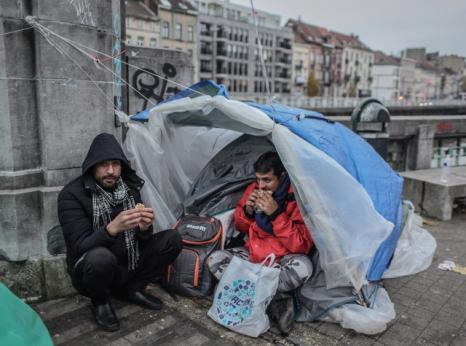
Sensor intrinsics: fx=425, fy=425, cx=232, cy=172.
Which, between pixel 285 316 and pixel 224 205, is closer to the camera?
pixel 285 316

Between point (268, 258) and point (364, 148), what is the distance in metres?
1.59

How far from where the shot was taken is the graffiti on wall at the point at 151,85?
604 cm

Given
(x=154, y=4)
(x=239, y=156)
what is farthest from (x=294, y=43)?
(x=239, y=156)

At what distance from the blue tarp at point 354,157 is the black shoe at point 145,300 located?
1607 mm

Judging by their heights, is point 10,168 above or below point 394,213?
above

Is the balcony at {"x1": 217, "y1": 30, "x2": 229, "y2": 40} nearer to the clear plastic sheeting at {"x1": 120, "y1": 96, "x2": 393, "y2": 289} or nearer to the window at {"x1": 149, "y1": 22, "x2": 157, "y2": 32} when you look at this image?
the window at {"x1": 149, "y1": 22, "x2": 157, "y2": 32}

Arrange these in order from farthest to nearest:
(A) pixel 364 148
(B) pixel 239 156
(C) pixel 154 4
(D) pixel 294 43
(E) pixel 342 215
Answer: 1. (D) pixel 294 43
2. (C) pixel 154 4
3. (B) pixel 239 156
4. (A) pixel 364 148
5. (E) pixel 342 215

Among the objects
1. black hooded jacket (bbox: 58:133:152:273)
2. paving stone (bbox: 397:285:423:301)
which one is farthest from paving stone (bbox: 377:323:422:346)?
black hooded jacket (bbox: 58:133:152:273)

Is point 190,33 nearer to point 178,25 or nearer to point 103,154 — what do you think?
point 178,25

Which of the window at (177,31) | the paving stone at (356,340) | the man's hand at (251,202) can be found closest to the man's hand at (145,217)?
the man's hand at (251,202)

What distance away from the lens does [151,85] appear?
6.19 meters

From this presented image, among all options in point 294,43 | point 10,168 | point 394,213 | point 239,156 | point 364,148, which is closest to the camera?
point 10,168

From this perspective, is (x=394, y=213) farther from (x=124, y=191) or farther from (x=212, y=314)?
(x=124, y=191)

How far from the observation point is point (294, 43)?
7312 centimetres
